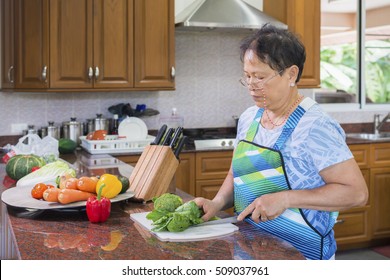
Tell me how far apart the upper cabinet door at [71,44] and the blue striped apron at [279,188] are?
2323mm

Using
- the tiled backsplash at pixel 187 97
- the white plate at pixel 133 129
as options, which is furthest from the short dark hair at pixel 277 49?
the tiled backsplash at pixel 187 97

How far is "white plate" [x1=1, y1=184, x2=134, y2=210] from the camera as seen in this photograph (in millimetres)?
2014

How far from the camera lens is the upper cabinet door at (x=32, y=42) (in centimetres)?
405

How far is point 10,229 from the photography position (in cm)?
192

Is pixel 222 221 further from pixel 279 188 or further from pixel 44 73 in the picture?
pixel 44 73

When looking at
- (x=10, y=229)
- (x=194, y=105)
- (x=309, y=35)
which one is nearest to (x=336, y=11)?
(x=309, y=35)

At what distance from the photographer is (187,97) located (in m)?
4.94

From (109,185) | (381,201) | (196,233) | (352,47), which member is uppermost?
(352,47)

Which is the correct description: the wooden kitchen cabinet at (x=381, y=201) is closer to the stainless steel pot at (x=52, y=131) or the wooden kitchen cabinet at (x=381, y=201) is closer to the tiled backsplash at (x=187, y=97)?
the tiled backsplash at (x=187, y=97)

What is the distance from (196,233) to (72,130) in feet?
9.28

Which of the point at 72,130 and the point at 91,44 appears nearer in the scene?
the point at 91,44

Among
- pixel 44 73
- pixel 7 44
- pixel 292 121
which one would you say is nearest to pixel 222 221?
pixel 292 121

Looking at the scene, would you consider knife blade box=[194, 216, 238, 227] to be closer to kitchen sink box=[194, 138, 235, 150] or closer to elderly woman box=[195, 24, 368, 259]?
elderly woman box=[195, 24, 368, 259]
